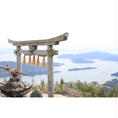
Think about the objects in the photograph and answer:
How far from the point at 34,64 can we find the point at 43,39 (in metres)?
0.45

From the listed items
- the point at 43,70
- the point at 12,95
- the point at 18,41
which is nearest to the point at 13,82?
the point at 12,95

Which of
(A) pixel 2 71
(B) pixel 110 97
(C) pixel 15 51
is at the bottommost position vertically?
(B) pixel 110 97

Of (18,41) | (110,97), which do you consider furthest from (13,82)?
(110,97)

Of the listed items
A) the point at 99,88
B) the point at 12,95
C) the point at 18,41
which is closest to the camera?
the point at 12,95

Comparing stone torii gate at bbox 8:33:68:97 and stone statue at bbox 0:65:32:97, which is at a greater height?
stone torii gate at bbox 8:33:68:97

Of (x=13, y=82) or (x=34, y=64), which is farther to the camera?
(x=34, y=64)

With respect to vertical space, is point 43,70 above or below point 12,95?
above

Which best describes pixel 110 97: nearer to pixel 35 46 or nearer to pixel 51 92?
pixel 51 92

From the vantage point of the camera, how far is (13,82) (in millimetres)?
3703

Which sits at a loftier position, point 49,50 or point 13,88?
point 49,50

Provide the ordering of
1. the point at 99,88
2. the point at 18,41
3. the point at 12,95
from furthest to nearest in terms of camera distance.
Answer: the point at 18,41 < the point at 99,88 < the point at 12,95

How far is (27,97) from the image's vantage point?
3.82 m

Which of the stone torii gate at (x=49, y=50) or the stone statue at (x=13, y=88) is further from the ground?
the stone torii gate at (x=49, y=50)

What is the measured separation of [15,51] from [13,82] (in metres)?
1.13
